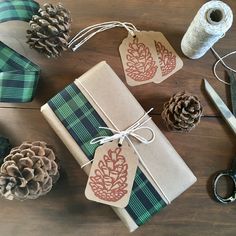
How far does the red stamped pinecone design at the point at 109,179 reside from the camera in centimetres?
57

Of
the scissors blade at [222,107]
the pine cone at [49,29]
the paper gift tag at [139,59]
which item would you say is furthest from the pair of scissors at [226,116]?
the pine cone at [49,29]

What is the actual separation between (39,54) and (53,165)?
0.70ft

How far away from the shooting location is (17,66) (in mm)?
619

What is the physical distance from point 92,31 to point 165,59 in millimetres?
145

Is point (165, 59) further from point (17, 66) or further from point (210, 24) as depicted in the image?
point (17, 66)

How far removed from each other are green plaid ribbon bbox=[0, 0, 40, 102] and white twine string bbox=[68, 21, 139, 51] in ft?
0.28

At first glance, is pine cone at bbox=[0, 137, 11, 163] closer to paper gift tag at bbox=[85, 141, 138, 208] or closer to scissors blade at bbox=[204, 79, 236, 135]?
paper gift tag at bbox=[85, 141, 138, 208]

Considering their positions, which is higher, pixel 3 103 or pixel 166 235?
pixel 3 103

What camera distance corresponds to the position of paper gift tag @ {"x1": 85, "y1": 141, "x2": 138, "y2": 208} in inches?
22.6

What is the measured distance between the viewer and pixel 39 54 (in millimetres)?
655

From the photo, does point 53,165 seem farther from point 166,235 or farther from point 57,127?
point 166,235

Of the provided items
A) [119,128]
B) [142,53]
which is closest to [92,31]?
[142,53]

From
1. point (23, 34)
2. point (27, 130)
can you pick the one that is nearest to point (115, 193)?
point (27, 130)

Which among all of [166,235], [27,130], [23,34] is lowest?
[166,235]
